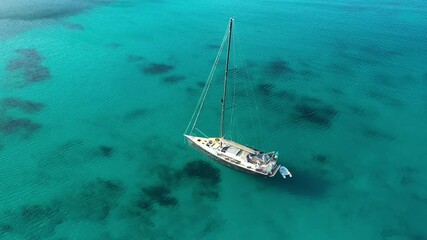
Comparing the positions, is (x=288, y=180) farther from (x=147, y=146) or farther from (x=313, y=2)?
(x=313, y=2)

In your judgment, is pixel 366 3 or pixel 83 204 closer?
pixel 83 204

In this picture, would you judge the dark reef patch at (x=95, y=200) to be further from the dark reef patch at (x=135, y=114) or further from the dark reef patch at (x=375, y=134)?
the dark reef patch at (x=375, y=134)

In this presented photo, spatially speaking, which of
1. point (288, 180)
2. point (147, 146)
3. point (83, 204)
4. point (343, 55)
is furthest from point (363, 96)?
point (83, 204)

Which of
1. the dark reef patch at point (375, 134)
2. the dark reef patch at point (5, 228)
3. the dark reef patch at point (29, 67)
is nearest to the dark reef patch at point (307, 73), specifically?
the dark reef patch at point (375, 134)

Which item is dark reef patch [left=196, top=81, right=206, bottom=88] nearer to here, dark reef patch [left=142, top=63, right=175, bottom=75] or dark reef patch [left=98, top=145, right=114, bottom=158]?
dark reef patch [left=142, top=63, right=175, bottom=75]

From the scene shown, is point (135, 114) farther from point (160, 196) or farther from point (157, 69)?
point (160, 196)

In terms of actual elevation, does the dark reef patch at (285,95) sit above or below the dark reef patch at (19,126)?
above
